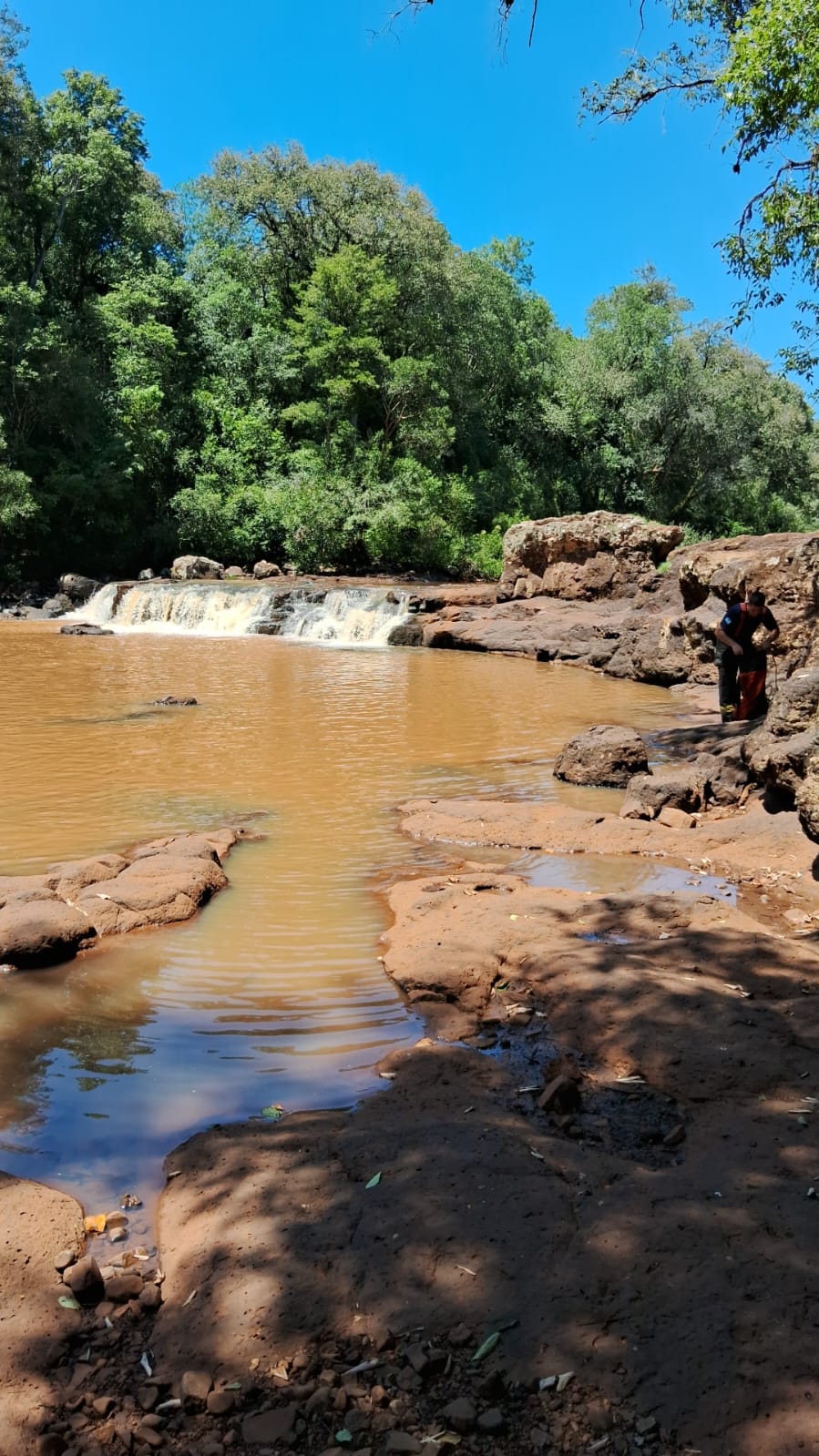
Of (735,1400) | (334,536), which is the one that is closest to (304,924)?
(735,1400)

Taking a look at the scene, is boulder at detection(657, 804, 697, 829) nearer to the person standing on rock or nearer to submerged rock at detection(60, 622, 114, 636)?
the person standing on rock

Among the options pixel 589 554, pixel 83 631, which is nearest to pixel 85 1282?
pixel 83 631

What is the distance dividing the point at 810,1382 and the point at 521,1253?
65 cm

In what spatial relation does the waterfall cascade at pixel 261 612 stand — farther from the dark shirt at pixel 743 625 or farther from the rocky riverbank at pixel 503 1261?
the rocky riverbank at pixel 503 1261

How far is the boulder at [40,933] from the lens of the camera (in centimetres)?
430

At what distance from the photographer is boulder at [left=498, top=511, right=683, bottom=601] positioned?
22250mm

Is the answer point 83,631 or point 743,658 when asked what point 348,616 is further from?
point 743,658

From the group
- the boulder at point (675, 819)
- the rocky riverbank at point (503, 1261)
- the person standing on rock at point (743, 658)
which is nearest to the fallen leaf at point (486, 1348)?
the rocky riverbank at point (503, 1261)

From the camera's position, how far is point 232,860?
19.6 feet

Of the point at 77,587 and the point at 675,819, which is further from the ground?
the point at 77,587

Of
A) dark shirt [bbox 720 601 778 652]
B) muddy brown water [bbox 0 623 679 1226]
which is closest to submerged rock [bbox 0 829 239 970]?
muddy brown water [bbox 0 623 679 1226]

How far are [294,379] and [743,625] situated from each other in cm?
2752

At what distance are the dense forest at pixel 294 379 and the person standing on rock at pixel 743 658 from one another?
19.8 metres

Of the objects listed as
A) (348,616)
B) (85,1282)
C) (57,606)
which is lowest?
(85,1282)
